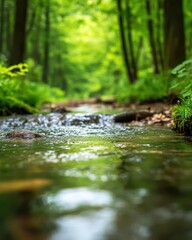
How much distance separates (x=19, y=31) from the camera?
499 inches

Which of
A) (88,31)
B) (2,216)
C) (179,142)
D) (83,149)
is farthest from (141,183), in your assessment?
(88,31)

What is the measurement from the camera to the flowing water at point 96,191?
1.91 m

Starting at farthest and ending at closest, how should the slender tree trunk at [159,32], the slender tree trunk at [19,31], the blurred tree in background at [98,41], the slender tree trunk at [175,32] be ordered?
1. the slender tree trunk at [159,32]
2. the slender tree trunk at [19,31]
3. the blurred tree in background at [98,41]
4. the slender tree trunk at [175,32]

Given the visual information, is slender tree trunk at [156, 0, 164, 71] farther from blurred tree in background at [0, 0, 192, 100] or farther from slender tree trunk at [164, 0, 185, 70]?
slender tree trunk at [164, 0, 185, 70]

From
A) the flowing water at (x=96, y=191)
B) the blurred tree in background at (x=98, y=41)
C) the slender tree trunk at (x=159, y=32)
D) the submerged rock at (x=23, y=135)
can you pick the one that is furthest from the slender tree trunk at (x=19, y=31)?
the flowing water at (x=96, y=191)

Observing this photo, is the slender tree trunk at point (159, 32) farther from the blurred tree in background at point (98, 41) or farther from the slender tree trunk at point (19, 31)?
the slender tree trunk at point (19, 31)

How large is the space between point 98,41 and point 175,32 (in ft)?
84.0

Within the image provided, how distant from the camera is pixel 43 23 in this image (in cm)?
2672

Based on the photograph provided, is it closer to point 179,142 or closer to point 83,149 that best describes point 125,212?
point 83,149

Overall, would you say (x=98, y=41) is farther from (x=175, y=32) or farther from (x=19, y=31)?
(x=175, y=32)

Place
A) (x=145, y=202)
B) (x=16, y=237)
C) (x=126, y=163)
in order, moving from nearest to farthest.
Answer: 1. (x=16, y=237)
2. (x=145, y=202)
3. (x=126, y=163)

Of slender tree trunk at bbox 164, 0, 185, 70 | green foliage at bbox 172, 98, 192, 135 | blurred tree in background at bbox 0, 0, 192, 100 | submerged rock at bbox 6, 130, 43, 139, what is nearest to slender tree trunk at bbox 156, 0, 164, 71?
blurred tree in background at bbox 0, 0, 192, 100

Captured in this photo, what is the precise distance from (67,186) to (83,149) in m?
1.49

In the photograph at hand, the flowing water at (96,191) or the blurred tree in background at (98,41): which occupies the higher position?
the blurred tree in background at (98,41)
